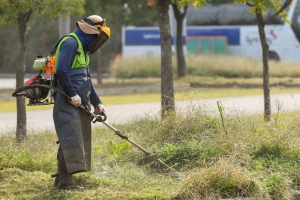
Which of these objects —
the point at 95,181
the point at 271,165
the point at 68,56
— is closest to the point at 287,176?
the point at 271,165

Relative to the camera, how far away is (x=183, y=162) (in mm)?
7789

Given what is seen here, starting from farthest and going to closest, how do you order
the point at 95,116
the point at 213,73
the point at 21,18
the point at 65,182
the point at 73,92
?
the point at 213,73 → the point at 21,18 → the point at 95,116 → the point at 65,182 → the point at 73,92

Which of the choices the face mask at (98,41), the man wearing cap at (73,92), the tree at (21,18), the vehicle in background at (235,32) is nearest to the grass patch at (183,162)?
the man wearing cap at (73,92)

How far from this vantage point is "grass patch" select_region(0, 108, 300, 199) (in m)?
6.63

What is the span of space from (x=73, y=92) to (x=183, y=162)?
1.75m

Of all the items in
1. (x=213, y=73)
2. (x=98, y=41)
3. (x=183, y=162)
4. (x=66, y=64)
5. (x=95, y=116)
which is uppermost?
(x=98, y=41)

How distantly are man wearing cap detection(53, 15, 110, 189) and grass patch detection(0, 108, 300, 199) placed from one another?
0.89 feet

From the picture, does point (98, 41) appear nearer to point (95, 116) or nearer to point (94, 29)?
point (94, 29)

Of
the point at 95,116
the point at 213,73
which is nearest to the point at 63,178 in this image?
the point at 95,116

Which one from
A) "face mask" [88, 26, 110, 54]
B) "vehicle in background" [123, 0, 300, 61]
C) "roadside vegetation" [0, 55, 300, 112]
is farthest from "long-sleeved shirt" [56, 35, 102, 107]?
"vehicle in background" [123, 0, 300, 61]

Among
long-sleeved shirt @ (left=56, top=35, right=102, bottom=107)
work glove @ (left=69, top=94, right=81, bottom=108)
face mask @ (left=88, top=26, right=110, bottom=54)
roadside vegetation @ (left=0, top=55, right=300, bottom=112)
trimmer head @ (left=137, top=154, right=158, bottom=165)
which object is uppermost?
face mask @ (left=88, top=26, right=110, bottom=54)

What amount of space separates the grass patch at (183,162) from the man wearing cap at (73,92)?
27 cm

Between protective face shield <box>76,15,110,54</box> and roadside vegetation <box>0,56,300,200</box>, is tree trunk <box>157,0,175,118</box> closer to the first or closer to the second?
roadside vegetation <box>0,56,300,200</box>

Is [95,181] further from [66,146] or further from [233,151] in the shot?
[233,151]
